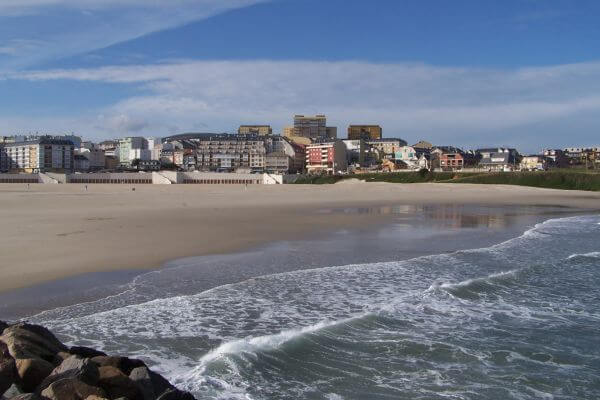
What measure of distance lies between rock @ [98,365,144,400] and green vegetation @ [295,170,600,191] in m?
56.2

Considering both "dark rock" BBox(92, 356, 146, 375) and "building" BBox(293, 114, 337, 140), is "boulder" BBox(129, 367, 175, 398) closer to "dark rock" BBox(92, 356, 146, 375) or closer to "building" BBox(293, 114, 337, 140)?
"dark rock" BBox(92, 356, 146, 375)

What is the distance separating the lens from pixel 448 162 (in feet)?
326

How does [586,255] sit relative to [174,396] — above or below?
below

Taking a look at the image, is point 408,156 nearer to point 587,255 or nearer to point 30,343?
point 587,255

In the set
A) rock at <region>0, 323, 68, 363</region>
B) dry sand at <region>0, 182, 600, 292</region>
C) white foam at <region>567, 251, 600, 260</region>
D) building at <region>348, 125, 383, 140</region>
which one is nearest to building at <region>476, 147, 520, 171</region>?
building at <region>348, 125, 383, 140</region>

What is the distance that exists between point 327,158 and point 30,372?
106 metres

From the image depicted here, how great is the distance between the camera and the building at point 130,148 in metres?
134

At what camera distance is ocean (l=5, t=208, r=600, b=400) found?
534cm

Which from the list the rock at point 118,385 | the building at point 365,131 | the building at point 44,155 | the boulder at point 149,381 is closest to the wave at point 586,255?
the boulder at point 149,381

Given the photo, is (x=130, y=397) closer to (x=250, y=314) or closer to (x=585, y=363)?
(x=250, y=314)

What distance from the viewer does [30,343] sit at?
433cm

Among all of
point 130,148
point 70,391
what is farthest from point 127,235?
point 130,148

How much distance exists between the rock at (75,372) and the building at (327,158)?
10038 centimetres

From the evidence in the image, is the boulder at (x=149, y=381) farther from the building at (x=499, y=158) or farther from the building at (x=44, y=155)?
the building at (x=44, y=155)
